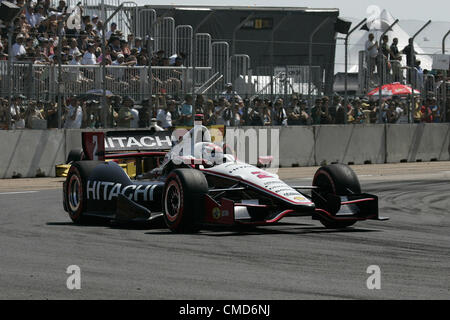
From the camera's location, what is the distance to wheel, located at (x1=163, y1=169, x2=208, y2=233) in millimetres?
10188

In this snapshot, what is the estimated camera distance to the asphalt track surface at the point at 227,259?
695 centimetres

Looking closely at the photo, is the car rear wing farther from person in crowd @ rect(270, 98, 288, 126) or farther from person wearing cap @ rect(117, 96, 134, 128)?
person in crowd @ rect(270, 98, 288, 126)

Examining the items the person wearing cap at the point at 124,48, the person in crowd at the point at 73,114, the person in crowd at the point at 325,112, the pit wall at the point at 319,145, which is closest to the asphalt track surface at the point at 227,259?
the pit wall at the point at 319,145

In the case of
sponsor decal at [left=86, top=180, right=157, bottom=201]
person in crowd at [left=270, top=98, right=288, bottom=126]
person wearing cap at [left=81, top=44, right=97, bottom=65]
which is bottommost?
sponsor decal at [left=86, top=180, right=157, bottom=201]

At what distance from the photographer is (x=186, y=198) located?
33.3 ft

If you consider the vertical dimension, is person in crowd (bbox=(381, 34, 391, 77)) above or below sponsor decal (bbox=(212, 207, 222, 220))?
above

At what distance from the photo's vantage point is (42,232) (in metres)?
10.8

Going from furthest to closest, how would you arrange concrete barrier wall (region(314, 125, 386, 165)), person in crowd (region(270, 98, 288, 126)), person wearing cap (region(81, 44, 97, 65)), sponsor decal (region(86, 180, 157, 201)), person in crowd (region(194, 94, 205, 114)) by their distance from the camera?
concrete barrier wall (region(314, 125, 386, 165)) < person in crowd (region(270, 98, 288, 126)) < person in crowd (region(194, 94, 205, 114)) < person wearing cap (region(81, 44, 97, 65)) < sponsor decal (region(86, 180, 157, 201))

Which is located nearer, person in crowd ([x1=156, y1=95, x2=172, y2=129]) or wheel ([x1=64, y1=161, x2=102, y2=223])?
wheel ([x1=64, y1=161, x2=102, y2=223])

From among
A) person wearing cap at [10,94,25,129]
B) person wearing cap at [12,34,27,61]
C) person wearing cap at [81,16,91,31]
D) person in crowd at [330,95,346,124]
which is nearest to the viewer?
person wearing cap at [10,94,25,129]

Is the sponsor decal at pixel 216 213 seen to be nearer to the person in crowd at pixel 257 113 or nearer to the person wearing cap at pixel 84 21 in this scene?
the person in crowd at pixel 257 113

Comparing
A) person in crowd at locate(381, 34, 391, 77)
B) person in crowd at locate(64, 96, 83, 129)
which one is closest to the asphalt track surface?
person in crowd at locate(64, 96, 83, 129)
